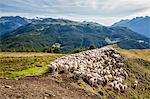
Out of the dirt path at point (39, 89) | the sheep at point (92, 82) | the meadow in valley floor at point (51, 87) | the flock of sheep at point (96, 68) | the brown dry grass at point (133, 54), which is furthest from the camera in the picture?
the brown dry grass at point (133, 54)

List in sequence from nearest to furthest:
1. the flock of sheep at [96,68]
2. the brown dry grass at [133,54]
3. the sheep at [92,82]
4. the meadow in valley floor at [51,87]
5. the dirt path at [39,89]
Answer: the dirt path at [39,89] → the meadow in valley floor at [51,87] → the sheep at [92,82] → the flock of sheep at [96,68] → the brown dry grass at [133,54]

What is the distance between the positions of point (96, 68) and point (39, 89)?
11.7m

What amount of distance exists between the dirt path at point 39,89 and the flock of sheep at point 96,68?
250 cm

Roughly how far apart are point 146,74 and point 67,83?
18582 millimetres

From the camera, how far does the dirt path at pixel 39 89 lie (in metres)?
24.1

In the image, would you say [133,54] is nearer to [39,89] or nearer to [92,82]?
[92,82]

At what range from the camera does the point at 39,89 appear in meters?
26.1

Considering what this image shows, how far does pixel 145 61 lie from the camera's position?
5056 centimetres

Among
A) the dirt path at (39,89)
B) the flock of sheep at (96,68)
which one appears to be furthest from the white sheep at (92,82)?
the dirt path at (39,89)

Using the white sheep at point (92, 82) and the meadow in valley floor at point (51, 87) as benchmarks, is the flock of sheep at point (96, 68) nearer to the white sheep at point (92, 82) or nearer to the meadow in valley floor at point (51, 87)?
the white sheep at point (92, 82)

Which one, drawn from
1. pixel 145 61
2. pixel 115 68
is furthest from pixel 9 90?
pixel 145 61

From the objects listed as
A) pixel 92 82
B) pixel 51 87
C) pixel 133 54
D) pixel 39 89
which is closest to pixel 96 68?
pixel 92 82

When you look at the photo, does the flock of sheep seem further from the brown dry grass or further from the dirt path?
the brown dry grass

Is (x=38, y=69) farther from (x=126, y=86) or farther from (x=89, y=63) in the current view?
(x=126, y=86)
